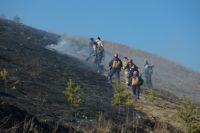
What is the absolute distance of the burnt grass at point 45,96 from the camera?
32.6 feet

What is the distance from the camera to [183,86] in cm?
4659

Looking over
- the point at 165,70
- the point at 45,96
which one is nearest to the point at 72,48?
the point at 165,70

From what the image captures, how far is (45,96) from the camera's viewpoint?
14922 millimetres

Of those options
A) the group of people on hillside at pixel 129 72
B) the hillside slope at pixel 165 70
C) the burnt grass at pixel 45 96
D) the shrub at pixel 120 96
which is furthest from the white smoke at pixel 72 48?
the shrub at pixel 120 96

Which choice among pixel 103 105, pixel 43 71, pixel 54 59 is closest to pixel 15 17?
pixel 54 59

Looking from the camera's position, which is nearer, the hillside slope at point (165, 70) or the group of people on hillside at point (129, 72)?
the group of people on hillside at point (129, 72)

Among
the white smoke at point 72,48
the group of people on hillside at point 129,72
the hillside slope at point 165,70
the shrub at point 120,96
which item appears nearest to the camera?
the shrub at point 120,96

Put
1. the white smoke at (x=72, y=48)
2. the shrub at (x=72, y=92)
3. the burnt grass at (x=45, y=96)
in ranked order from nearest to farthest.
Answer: the burnt grass at (x=45, y=96) → the shrub at (x=72, y=92) → the white smoke at (x=72, y=48)

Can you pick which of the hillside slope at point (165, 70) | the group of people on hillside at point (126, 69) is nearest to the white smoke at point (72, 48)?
the hillside slope at point (165, 70)

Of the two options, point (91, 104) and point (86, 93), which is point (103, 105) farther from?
point (86, 93)

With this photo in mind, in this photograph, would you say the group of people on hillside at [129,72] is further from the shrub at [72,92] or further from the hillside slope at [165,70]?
the hillside slope at [165,70]

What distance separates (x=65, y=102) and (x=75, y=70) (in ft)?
32.7

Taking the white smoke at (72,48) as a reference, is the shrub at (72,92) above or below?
below

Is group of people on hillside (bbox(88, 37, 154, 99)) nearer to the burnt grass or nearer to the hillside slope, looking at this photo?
the burnt grass
